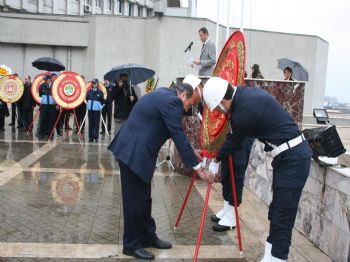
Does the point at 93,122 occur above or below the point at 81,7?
below

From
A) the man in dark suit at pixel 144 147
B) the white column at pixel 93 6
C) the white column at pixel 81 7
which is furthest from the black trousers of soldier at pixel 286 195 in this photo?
the white column at pixel 93 6

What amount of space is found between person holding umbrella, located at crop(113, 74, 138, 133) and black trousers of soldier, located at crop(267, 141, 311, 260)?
20.5ft

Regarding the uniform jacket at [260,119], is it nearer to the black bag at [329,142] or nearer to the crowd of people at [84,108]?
the black bag at [329,142]

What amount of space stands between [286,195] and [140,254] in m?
1.59

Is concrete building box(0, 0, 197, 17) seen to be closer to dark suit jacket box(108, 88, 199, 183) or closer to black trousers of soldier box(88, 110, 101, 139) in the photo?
black trousers of soldier box(88, 110, 101, 139)

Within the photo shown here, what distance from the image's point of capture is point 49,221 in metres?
5.35

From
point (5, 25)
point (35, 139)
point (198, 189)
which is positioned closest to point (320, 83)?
point (5, 25)

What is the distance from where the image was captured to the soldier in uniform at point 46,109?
13.0m

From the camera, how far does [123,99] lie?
10.0 meters

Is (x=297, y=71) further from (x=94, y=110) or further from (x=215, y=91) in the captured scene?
(x=215, y=91)

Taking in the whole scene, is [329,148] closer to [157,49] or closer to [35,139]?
[35,139]

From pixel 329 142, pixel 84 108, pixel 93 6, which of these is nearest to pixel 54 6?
pixel 93 6

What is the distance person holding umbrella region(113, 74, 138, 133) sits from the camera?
9859 millimetres

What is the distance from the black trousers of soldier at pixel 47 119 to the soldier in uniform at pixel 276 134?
10.0m
